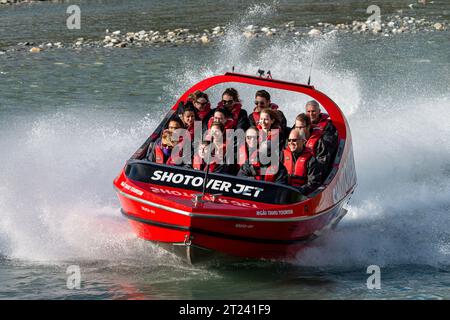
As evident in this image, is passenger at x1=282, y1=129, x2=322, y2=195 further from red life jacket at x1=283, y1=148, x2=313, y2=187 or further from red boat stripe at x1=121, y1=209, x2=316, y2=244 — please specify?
red boat stripe at x1=121, y1=209, x2=316, y2=244

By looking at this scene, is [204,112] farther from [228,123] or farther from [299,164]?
[299,164]

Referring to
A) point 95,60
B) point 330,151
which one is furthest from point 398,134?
point 95,60

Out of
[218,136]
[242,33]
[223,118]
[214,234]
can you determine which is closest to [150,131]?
[223,118]

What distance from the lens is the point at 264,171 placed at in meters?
9.78

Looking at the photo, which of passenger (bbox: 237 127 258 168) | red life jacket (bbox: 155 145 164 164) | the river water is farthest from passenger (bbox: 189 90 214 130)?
the river water

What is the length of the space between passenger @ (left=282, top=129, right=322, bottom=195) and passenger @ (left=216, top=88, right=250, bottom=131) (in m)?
1.28

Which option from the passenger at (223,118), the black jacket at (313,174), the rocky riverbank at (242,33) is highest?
the rocky riverbank at (242,33)

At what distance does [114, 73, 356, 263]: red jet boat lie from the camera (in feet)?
29.1

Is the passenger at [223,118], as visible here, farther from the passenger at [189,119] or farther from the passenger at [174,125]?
the passenger at [174,125]

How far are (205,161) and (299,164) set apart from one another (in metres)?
1.04

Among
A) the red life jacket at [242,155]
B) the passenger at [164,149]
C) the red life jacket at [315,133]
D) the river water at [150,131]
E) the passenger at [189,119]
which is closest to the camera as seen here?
the river water at [150,131]

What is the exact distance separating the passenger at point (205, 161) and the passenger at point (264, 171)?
0.74 feet

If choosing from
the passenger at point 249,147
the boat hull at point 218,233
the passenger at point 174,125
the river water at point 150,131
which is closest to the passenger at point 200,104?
the passenger at point 174,125

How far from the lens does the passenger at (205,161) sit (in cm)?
970
